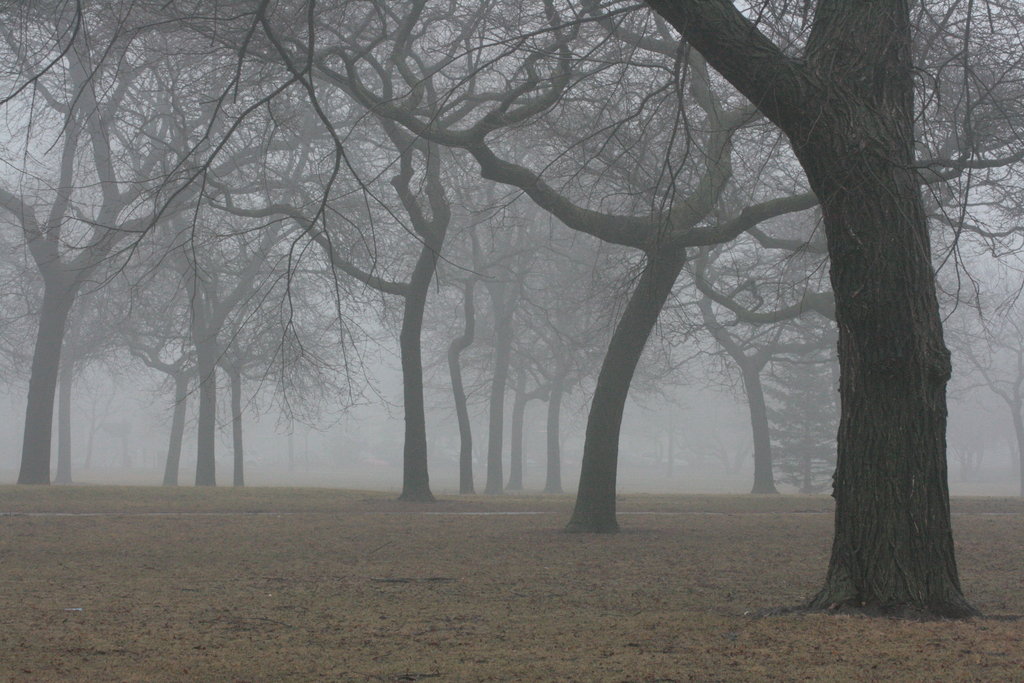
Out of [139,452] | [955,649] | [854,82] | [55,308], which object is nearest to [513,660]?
[955,649]

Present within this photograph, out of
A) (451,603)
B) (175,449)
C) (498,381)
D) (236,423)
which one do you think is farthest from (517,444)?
(451,603)

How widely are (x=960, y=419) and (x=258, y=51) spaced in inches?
2339

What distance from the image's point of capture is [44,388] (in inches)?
869

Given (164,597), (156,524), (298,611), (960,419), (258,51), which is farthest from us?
(960,419)

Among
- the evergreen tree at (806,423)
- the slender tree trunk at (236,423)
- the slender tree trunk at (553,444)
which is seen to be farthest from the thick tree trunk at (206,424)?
the evergreen tree at (806,423)

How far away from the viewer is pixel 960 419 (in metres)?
61.6

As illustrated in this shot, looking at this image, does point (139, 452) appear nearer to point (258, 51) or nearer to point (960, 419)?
point (960, 419)

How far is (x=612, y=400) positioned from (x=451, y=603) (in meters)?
6.41

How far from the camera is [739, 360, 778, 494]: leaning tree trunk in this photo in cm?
2939

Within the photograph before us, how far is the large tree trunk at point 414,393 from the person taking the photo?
18172mm

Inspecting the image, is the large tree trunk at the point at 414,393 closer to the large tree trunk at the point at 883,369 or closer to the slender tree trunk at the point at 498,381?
the slender tree trunk at the point at 498,381

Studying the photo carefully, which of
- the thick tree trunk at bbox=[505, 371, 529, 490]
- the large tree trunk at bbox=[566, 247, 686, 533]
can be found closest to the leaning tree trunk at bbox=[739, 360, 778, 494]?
the thick tree trunk at bbox=[505, 371, 529, 490]

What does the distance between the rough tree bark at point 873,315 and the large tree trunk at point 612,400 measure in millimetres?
6603

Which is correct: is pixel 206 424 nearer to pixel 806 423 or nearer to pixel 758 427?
pixel 758 427
